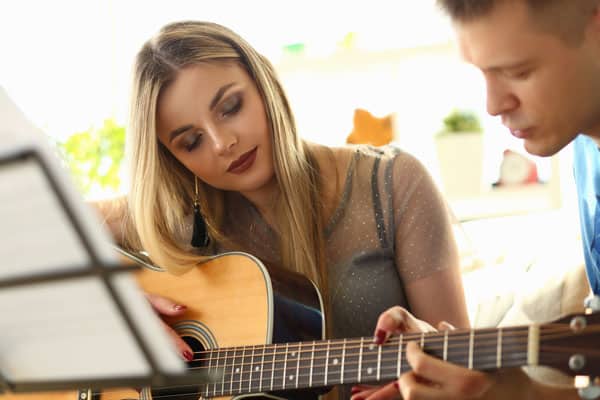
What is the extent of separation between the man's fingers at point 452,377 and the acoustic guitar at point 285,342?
2cm

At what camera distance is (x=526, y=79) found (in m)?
1.02

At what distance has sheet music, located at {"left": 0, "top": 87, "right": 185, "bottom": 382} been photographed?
0.72 metres

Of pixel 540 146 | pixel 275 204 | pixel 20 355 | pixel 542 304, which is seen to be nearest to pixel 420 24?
pixel 275 204

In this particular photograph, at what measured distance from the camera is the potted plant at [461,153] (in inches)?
143

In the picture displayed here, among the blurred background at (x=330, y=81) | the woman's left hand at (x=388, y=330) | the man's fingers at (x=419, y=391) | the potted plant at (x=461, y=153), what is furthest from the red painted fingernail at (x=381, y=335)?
the potted plant at (x=461, y=153)

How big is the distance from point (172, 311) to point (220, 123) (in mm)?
371

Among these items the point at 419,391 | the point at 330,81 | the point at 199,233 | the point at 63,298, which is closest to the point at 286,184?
the point at 199,233

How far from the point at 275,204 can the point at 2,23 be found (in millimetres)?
2739

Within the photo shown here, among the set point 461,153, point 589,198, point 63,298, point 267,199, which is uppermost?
point 461,153

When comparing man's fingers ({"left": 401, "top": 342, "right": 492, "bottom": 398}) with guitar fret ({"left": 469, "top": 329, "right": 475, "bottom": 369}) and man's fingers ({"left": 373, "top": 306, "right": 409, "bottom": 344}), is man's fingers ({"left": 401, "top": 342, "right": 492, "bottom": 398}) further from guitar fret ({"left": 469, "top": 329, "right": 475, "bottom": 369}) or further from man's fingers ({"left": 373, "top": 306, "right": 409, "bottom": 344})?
man's fingers ({"left": 373, "top": 306, "right": 409, "bottom": 344})

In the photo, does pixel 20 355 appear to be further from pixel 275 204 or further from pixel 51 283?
pixel 275 204

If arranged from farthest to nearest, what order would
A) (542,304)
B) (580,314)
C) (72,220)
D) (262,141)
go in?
1. (262,141)
2. (542,304)
3. (580,314)
4. (72,220)

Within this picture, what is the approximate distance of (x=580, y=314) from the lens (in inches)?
36.8

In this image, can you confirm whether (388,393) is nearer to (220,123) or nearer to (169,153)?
(220,123)
